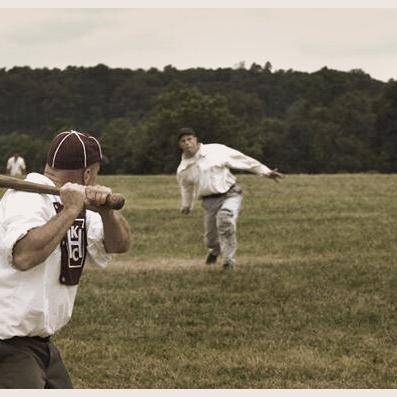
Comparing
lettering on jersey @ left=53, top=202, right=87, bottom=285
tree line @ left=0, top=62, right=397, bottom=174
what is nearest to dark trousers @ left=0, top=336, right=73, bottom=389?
lettering on jersey @ left=53, top=202, right=87, bottom=285

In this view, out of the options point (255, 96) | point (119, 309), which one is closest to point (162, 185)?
point (119, 309)

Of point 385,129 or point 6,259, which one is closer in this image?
point 6,259

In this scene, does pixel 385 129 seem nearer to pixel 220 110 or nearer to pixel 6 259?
pixel 220 110

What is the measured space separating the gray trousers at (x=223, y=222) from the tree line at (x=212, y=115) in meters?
75.2

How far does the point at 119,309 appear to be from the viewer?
34.3 ft

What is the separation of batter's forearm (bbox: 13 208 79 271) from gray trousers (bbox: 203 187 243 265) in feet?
30.0

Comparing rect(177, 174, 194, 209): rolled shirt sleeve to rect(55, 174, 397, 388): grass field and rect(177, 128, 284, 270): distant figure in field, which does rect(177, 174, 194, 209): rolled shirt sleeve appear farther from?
rect(55, 174, 397, 388): grass field

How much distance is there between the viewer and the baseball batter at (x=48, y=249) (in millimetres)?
4035

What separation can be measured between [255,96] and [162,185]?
80.3m

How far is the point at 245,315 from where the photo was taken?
9883 millimetres

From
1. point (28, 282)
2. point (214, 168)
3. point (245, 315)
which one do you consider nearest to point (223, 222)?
point (214, 168)

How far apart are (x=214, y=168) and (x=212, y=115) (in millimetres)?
90233

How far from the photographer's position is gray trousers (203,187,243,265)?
13156 millimetres

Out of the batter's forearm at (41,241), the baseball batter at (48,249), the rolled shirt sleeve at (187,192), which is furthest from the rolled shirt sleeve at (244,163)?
the batter's forearm at (41,241)
